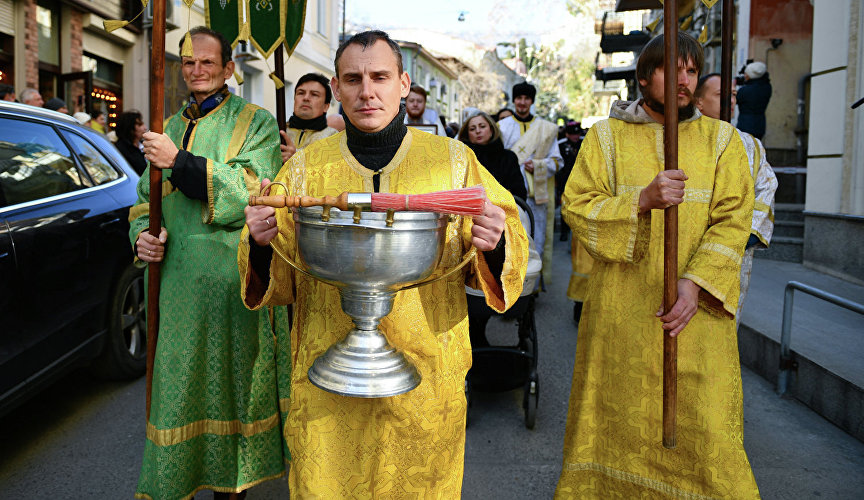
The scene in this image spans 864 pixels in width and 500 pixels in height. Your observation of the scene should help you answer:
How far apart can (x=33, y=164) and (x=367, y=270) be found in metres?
2.97

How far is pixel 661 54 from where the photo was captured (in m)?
2.43

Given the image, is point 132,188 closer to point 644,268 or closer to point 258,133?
point 258,133

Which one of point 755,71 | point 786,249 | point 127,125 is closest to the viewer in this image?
point 127,125

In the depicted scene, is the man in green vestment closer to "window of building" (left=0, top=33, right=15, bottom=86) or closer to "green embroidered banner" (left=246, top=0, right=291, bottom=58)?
"green embroidered banner" (left=246, top=0, right=291, bottom=58)

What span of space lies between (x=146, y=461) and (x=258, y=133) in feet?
4.76

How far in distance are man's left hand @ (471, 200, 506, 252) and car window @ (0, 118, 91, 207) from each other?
8.88 ft

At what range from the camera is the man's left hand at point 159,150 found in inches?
97.0

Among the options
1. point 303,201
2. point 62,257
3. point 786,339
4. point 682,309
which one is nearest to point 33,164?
point 62,257

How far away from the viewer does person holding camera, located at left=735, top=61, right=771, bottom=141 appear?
8.23m

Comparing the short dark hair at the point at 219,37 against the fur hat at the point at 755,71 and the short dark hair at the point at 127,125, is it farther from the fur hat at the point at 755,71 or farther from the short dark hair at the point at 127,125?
the fur hat at the point at 755,71

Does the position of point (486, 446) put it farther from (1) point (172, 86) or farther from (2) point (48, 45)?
(1) point (172, 86)

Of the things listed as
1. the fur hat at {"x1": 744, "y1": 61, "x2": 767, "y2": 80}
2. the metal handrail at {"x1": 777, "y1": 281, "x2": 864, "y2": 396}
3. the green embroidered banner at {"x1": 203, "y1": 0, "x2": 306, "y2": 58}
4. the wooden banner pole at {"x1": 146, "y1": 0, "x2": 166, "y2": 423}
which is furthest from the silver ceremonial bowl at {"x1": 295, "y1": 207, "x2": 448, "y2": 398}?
the fur hat at {"x1": 744, "y1": 61, "x2": 767, "y2": 80}

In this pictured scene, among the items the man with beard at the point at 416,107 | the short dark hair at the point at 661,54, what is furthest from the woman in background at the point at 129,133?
the short dark hair at the point at 661,54

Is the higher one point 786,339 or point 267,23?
point 267,23
